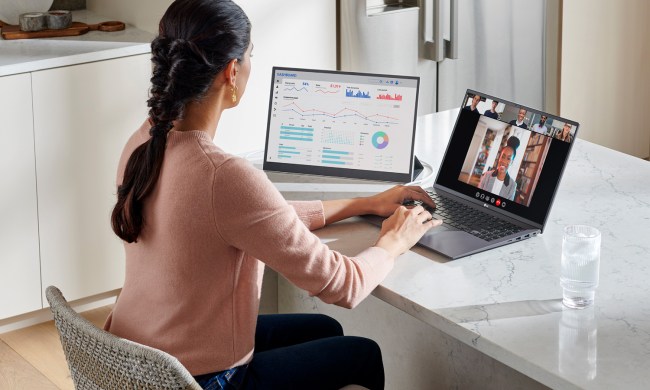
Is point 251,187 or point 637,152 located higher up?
point 251,187

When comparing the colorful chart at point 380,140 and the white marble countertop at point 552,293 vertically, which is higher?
the colorful chart at point 380,140

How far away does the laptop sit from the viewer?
2.21 m

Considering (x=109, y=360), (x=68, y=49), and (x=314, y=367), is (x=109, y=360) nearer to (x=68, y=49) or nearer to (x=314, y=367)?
(x=314, y=367)

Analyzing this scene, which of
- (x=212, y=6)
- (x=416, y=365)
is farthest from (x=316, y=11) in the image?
(x=212, y=6)

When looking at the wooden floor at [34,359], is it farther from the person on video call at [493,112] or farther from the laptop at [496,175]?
the person on video call at [493,112]

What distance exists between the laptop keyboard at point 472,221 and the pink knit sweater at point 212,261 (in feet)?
1.05

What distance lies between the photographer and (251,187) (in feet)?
6.12

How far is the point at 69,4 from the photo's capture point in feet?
13.5

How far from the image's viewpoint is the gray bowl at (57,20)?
3781 mm

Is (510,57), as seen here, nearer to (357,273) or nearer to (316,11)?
(316,11)

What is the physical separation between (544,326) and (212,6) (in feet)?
2.76

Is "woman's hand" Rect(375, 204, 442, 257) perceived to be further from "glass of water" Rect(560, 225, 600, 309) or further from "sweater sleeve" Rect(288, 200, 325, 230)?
"glass of water" Rect(560, 225, 600, 309)

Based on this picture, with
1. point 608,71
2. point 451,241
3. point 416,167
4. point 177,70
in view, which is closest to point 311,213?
point 451,241

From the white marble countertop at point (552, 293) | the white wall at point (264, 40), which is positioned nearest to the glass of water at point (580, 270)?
the white marble countertop at point (552, 293)
